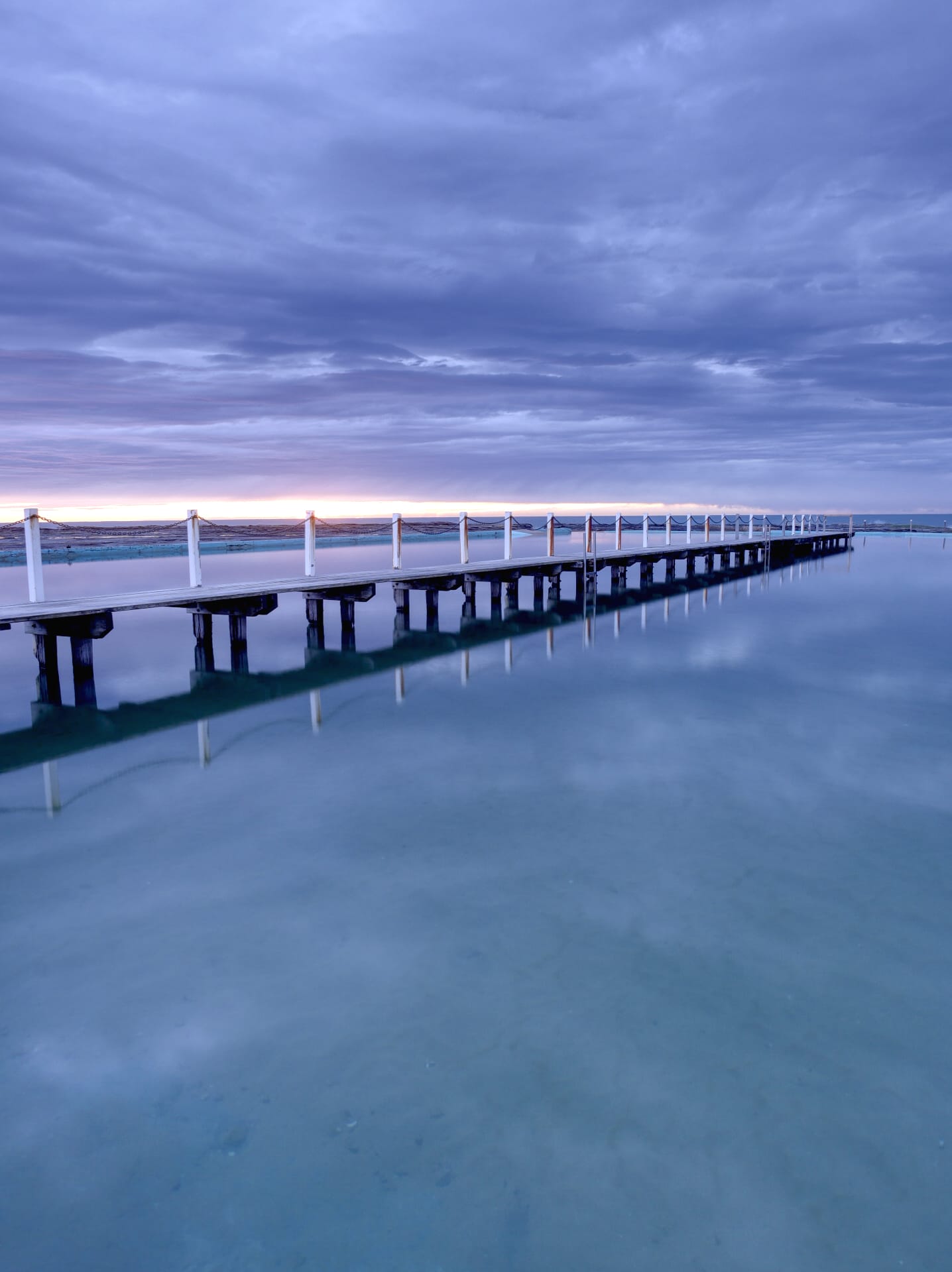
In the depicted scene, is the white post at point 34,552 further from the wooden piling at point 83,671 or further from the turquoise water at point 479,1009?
the turquoise water at point 479,1009

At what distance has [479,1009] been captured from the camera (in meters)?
5.09

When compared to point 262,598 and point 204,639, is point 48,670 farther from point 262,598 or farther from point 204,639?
point 262,598

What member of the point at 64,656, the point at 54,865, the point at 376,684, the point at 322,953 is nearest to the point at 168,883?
the point at 54,865

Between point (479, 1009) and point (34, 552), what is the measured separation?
483 inches

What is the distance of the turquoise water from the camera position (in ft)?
11.8

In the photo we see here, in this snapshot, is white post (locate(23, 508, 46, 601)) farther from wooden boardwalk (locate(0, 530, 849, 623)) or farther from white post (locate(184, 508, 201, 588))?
white post (locate(184, 508, 201, 588))

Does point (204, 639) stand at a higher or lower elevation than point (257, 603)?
lower

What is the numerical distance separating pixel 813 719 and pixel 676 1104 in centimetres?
995

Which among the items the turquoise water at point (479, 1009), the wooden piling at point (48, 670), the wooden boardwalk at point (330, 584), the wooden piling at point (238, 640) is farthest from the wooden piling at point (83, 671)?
the turquoise water at point (479, 1009)

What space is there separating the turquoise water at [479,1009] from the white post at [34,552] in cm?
428

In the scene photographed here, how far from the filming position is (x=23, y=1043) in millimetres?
4770

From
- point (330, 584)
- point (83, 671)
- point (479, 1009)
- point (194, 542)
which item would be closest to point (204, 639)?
point (194, 542)

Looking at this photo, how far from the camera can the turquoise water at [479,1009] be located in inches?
141

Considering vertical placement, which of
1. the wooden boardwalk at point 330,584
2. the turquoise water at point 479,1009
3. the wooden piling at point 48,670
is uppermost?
the wooden boardwalk at point 330,584
